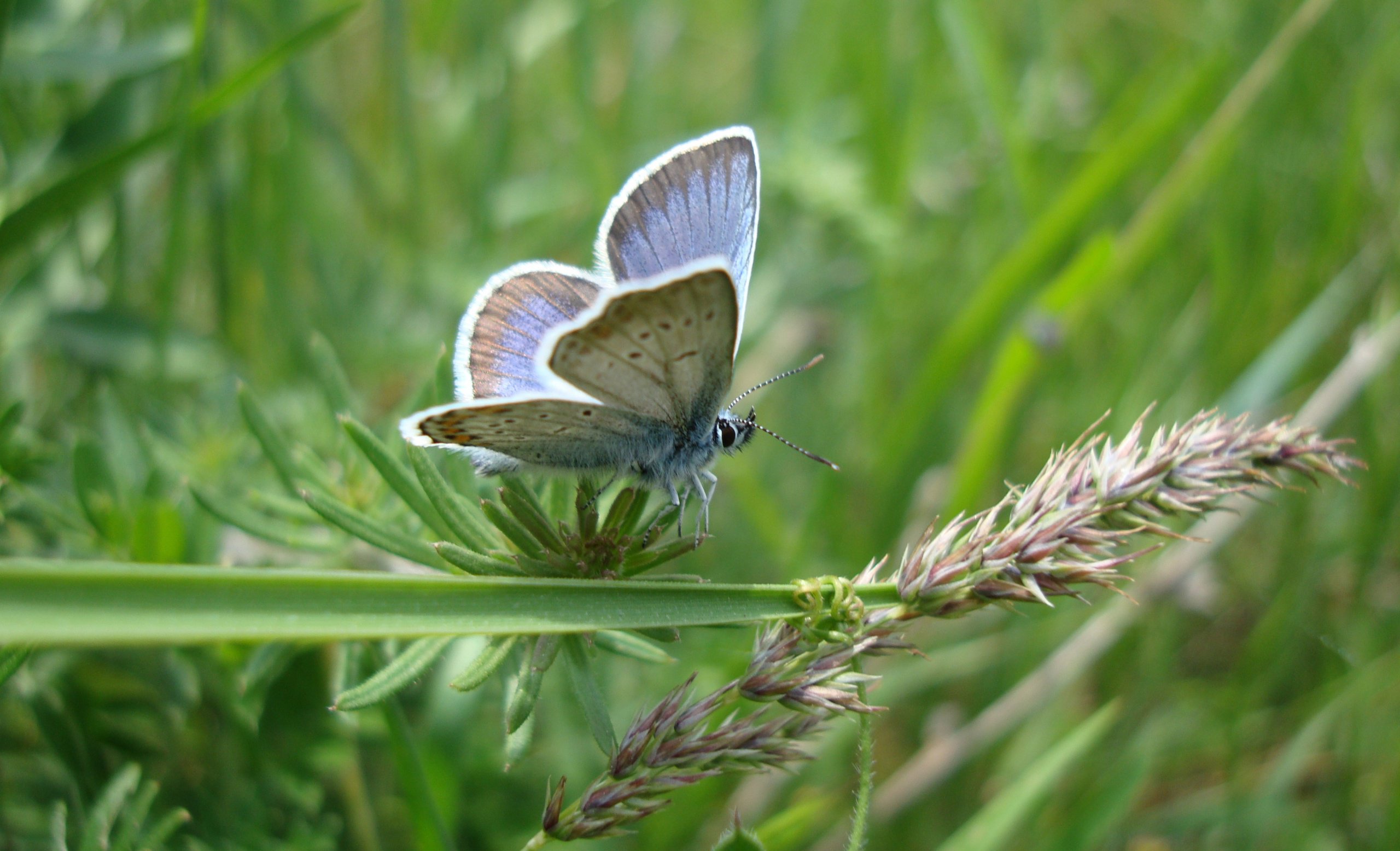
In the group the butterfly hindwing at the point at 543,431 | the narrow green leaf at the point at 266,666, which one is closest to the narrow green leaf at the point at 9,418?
the narrow green leaf at the point at 266,666

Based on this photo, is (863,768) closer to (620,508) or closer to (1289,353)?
(620,508)

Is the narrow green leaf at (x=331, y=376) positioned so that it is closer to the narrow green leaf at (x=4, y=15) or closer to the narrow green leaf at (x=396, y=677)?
the narrow green leaf at (x=396, y=677)

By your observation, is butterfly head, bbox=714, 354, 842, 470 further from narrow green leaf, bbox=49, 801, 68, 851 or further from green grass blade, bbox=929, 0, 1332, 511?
narrow green leaf, bbox=49, 801, 68, 851

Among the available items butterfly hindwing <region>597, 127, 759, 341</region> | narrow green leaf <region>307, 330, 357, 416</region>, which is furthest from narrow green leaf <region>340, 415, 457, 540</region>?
butterfly hindwing <region>597, 127, 759, 341</region>

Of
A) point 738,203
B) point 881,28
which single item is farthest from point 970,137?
point 738,203

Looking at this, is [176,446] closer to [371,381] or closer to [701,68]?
[371,381]

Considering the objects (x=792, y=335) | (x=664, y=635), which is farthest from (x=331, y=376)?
(x=792, y=335)
